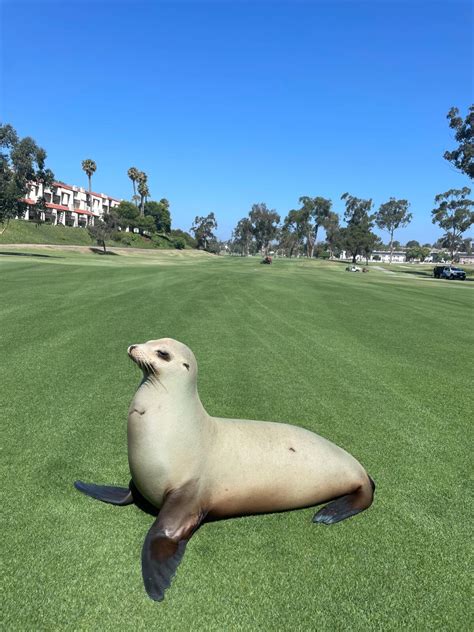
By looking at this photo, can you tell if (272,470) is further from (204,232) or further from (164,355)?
(204,232)

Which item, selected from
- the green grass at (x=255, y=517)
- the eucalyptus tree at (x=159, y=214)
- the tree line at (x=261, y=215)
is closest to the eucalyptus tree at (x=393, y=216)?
the tree line at (x=261, y=215)

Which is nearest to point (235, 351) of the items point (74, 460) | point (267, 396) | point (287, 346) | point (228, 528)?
point (287, 346)

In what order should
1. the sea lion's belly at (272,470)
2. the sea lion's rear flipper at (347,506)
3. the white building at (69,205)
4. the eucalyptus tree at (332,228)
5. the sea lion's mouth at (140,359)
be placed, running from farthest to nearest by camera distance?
the eucalyptus tree at (332,228) → the white building at (69,205) → the sea lion's rear flipper at (347,506) → the sea lion's belly at (272,470) → the sea lion's mouth at (140,359)

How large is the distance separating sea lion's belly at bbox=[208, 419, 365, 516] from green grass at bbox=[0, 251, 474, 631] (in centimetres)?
19

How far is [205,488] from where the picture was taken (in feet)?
10.7

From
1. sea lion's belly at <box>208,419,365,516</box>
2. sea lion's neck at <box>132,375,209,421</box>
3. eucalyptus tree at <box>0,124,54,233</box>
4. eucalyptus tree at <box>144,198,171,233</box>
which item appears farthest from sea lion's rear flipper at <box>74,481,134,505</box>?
eucalyptus tree at <box>144,198,171,233</box>

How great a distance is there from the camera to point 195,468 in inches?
127

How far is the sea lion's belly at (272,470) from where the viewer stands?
337 centimetres

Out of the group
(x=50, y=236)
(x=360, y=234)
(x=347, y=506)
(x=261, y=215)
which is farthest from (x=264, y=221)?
(x=347, y=506)

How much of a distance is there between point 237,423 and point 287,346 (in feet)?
18.7

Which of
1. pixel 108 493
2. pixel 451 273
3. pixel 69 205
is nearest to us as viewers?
pixel 108 493

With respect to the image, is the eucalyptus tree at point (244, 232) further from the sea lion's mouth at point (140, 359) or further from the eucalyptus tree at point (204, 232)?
the sea lion's mouth at point (140, 359)

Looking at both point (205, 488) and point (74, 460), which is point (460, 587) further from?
point (74, 460)

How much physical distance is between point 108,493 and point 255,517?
4.28 feet
